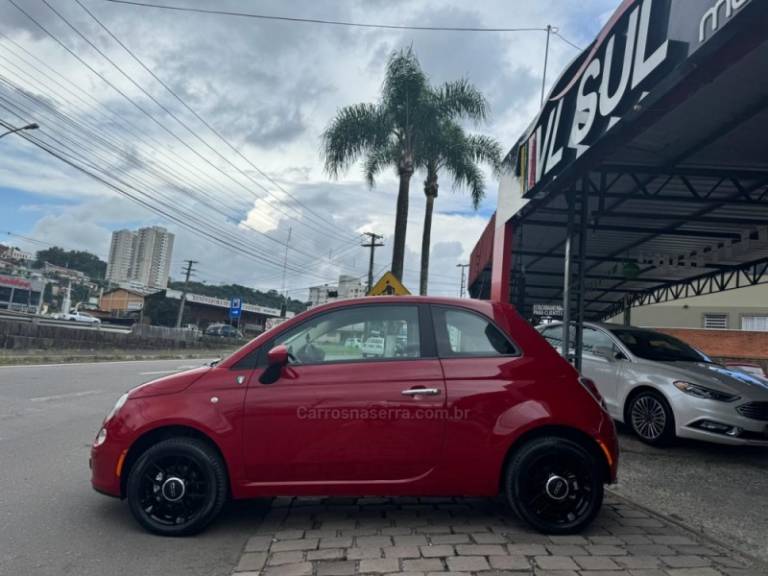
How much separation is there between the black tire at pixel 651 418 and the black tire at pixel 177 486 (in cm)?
537

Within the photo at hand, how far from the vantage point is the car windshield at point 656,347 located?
790 cm

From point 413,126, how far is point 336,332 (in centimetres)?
1416

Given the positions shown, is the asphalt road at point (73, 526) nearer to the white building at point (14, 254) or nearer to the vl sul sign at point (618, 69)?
the vl sul sign at point (618, 69)

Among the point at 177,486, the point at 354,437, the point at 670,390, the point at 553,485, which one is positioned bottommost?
the point at 177,486

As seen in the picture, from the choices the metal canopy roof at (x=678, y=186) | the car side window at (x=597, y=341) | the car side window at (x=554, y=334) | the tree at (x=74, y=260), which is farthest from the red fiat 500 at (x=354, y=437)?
the tree at (x=74, y=260)

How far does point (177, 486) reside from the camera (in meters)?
4.02

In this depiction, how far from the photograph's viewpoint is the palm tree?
18047 millimetres

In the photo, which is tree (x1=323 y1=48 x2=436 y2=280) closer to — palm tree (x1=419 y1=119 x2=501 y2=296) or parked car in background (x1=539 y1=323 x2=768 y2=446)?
palm tree (x1=419 y1=119 x2=501 y2=296)

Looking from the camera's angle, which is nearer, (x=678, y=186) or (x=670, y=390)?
(x=670, y=390)

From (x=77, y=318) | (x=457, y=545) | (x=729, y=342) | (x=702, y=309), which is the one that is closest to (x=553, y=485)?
(x=457, y=545)

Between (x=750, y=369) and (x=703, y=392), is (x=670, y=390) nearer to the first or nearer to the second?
(x=703, y=392)

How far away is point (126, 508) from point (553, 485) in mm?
3228

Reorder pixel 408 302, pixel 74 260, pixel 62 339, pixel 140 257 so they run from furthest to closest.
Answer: pixel 74 260, pixel 140 257, pixel 62 339, pixel 408 302

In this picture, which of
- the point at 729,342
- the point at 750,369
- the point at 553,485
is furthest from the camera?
the point at 729,342
